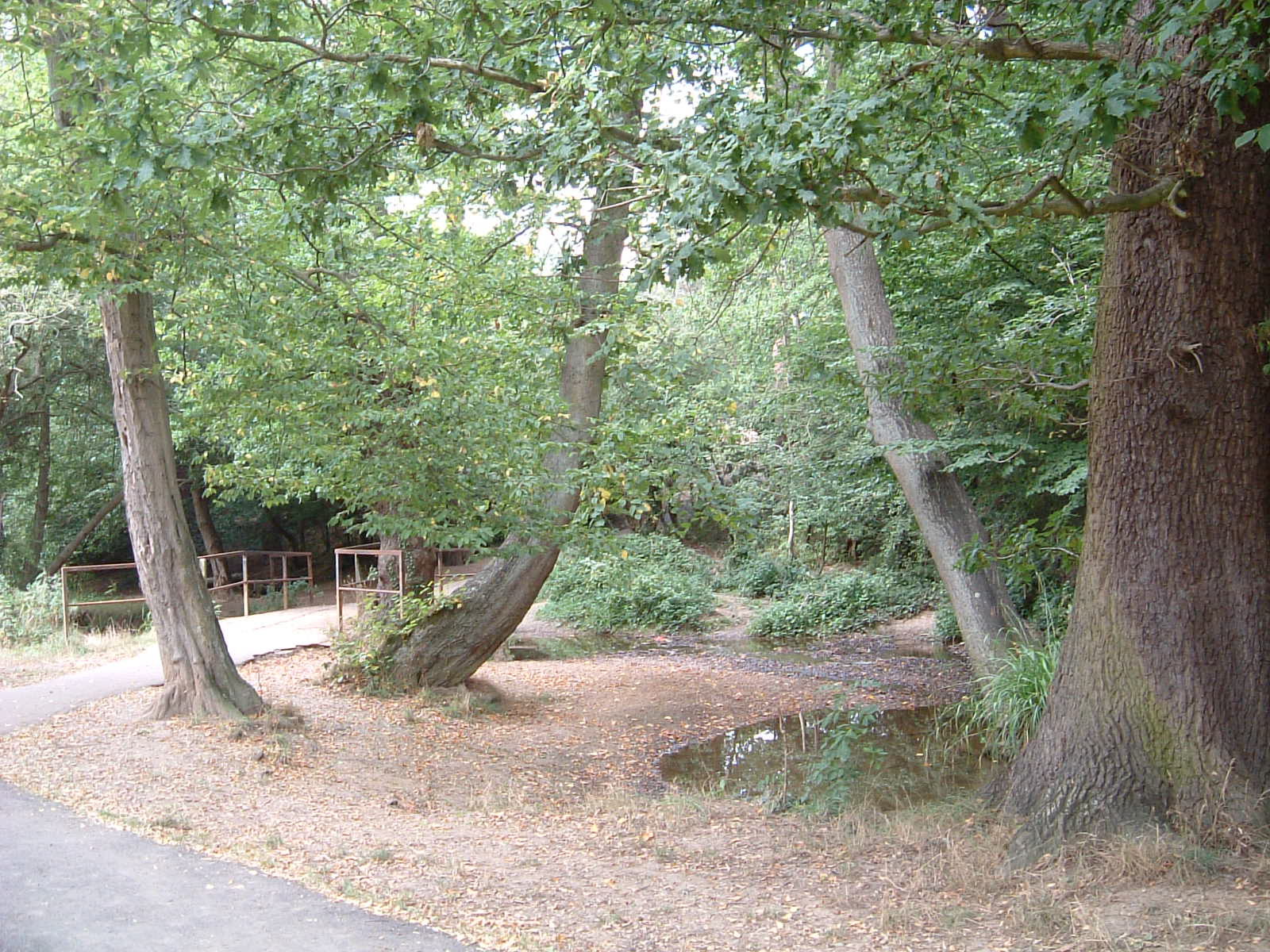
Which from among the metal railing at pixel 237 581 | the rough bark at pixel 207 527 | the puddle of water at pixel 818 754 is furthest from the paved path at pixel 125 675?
the rough bark at pixel 207 527

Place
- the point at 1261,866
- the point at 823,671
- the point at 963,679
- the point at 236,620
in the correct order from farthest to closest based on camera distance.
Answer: the point at 236,620 < the point at 823,671 < the point at 963,679 < the point at 1261,866

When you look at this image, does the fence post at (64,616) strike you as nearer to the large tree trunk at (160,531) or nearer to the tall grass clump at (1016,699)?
the large tree trunk at (160,531)

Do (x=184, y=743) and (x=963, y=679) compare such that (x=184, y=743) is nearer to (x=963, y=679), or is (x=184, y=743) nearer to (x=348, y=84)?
(x=348, y=84)

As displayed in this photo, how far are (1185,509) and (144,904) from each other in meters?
5.40

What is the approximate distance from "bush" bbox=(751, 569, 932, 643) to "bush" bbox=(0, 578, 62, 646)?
1086 centimetres

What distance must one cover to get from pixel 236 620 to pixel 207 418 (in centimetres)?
792

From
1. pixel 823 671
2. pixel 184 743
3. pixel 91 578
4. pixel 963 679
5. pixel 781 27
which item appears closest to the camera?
pixel 781 27

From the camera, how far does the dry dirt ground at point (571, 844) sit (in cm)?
459

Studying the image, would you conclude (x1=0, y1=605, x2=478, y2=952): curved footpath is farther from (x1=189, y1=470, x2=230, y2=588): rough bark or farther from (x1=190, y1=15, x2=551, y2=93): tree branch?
(x1=189, y1=470, x2=230, y2=588): rough bark

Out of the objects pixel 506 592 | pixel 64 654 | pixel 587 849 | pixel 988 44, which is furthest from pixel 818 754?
pixel 64 654

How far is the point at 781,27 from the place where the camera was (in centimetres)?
575

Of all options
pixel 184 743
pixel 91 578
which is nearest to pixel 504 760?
pixel 184 743

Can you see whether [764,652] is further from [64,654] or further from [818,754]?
[64,654]

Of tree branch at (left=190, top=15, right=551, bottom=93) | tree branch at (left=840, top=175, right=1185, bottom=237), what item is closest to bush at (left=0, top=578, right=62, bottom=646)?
tree branch at (left=190, top=15, right=551, bottom=93)
